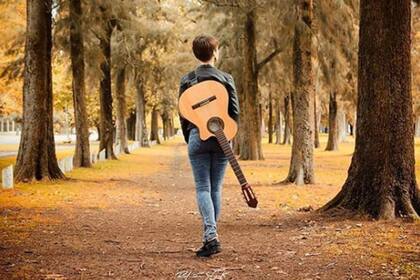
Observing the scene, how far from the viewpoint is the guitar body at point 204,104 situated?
235 inches

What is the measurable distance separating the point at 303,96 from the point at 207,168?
29.0 feet

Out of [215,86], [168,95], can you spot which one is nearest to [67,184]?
[215,86]

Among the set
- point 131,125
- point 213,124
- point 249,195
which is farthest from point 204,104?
point 131,125

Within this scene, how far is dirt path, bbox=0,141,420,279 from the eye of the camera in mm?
5500

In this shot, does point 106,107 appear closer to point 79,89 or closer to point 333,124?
point 79,89

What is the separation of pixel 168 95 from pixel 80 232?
1553 inches

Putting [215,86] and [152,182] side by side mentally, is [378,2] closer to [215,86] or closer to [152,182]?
[215,86]

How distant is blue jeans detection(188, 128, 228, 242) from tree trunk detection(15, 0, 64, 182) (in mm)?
9382

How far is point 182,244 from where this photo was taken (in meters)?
7.04

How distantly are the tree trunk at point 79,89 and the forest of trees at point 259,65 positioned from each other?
0.12ft

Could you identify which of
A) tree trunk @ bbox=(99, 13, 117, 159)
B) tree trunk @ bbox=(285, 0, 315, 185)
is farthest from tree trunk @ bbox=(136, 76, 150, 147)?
tree trunk @ bbox=(285, 0, 315, 185)

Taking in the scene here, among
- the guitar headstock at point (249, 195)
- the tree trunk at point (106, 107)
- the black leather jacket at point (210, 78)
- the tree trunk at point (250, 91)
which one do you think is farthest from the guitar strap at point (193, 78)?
the tree trunk at point (106, 107)

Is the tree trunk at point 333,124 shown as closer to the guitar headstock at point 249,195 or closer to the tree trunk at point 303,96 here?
the tree trunk at point 303,96

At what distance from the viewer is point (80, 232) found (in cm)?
800
